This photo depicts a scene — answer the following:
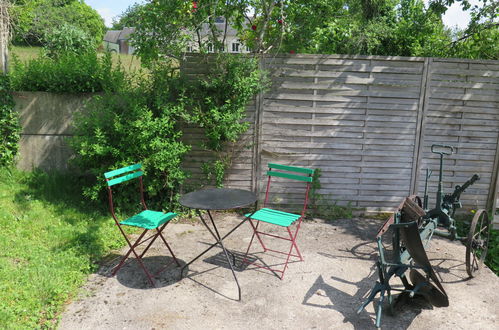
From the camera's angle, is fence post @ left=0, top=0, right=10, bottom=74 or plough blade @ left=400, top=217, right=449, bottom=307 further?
fence post @ left=0, top=0, right=10, bottom=74

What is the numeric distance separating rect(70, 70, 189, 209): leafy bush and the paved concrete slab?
1.11 m

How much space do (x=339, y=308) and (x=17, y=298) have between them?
286 centimetres

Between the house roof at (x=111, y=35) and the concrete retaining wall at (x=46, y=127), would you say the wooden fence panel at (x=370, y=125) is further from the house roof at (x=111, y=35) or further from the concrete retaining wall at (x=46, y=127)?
the house roof at (x=111, y=35)

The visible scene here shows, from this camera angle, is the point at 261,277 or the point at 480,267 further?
the point at 480,267

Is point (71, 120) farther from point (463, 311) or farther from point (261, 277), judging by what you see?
point (463, 311)

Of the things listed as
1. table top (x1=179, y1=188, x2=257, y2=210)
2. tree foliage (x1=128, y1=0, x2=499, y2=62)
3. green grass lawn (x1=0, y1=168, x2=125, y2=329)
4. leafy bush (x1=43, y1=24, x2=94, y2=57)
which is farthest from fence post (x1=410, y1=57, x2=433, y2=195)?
leafy bush (x1=43, y1=24, x2=94, y2=57)

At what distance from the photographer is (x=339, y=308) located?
11.9ft

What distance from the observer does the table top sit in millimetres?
3857

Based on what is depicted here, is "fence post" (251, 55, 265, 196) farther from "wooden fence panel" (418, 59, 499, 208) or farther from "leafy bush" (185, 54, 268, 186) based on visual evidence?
"wooden fence panel" (418, 59, 499, 208)

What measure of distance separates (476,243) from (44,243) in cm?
483

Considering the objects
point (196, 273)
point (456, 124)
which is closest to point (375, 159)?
point (456, 124)

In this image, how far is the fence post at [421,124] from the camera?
5.71 metres

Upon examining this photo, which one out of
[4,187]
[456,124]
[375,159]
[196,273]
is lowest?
[196,273]

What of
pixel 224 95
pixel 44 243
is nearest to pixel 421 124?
pixel 224 95
